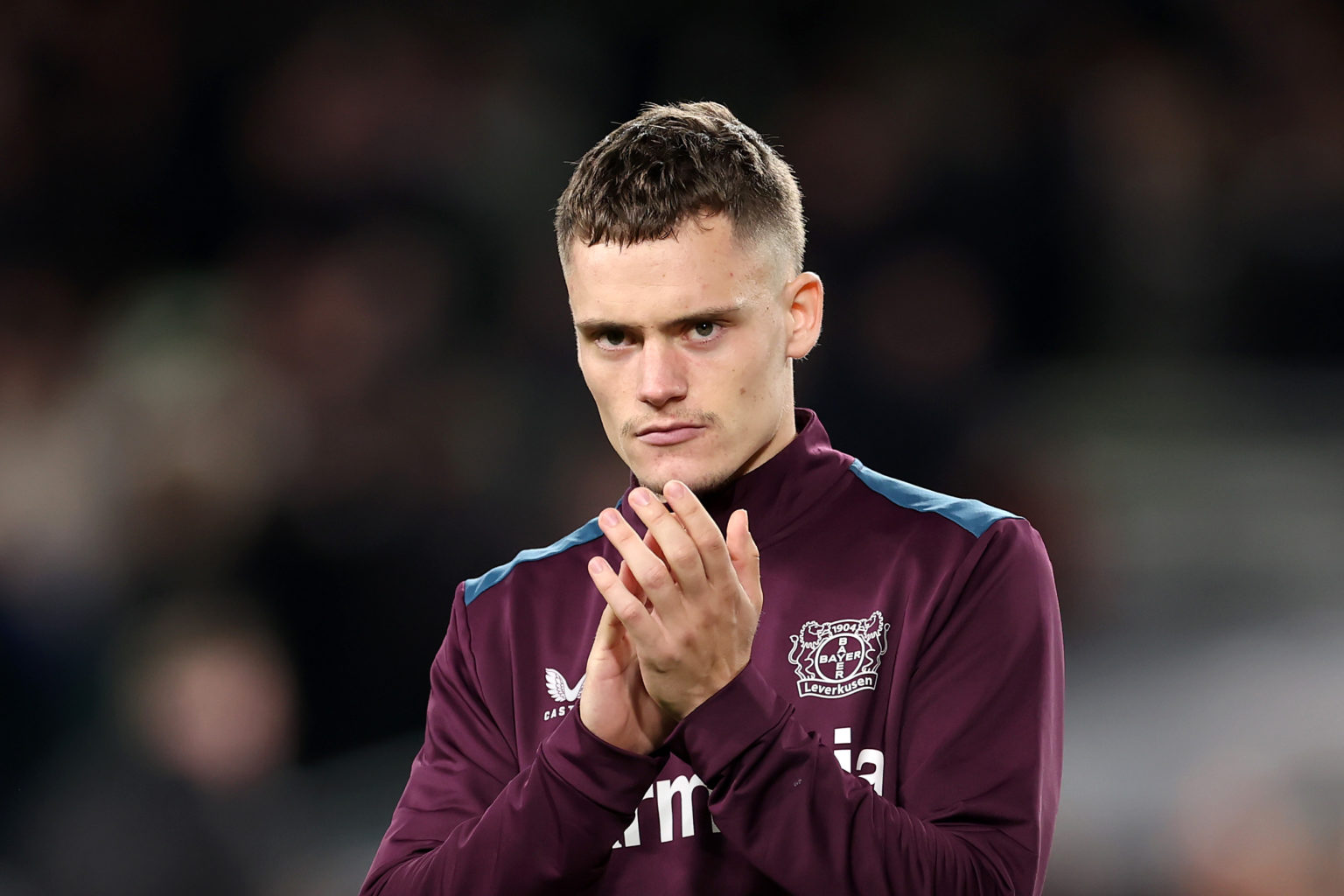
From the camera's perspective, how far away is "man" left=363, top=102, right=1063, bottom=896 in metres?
1.27

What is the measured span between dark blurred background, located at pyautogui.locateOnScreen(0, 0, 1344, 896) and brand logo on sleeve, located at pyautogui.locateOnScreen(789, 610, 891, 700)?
1416 millimetres

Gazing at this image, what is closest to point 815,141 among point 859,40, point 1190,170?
point 859,40

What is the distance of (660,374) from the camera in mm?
1521

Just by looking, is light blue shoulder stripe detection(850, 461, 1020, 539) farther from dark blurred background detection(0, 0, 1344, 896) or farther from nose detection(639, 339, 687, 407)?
dark blurred background detection(0, 0, 1344, 896)

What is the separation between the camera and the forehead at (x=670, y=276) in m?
1.53

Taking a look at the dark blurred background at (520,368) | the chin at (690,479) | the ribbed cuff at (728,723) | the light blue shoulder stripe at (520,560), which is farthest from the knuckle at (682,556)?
the dark blurred background at (520,368)

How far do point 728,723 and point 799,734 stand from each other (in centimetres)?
7

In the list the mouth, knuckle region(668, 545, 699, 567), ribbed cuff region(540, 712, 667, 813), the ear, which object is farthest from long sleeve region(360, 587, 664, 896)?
the ear

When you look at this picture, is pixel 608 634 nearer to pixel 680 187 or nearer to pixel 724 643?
pixel 724 643

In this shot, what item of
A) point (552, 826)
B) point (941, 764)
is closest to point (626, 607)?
point (552, 826)

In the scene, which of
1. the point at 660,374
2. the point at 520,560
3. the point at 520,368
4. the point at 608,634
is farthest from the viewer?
the point at 520,368

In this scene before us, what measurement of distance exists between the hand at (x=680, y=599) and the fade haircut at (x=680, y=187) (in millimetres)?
420

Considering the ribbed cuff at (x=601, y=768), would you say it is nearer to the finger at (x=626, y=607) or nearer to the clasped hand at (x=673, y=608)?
the clasped hand at (x=673, y=608)

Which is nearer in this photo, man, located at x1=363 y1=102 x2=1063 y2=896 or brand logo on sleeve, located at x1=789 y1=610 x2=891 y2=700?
man, located at x1=363 y1=102 x2=1063 y2=896
